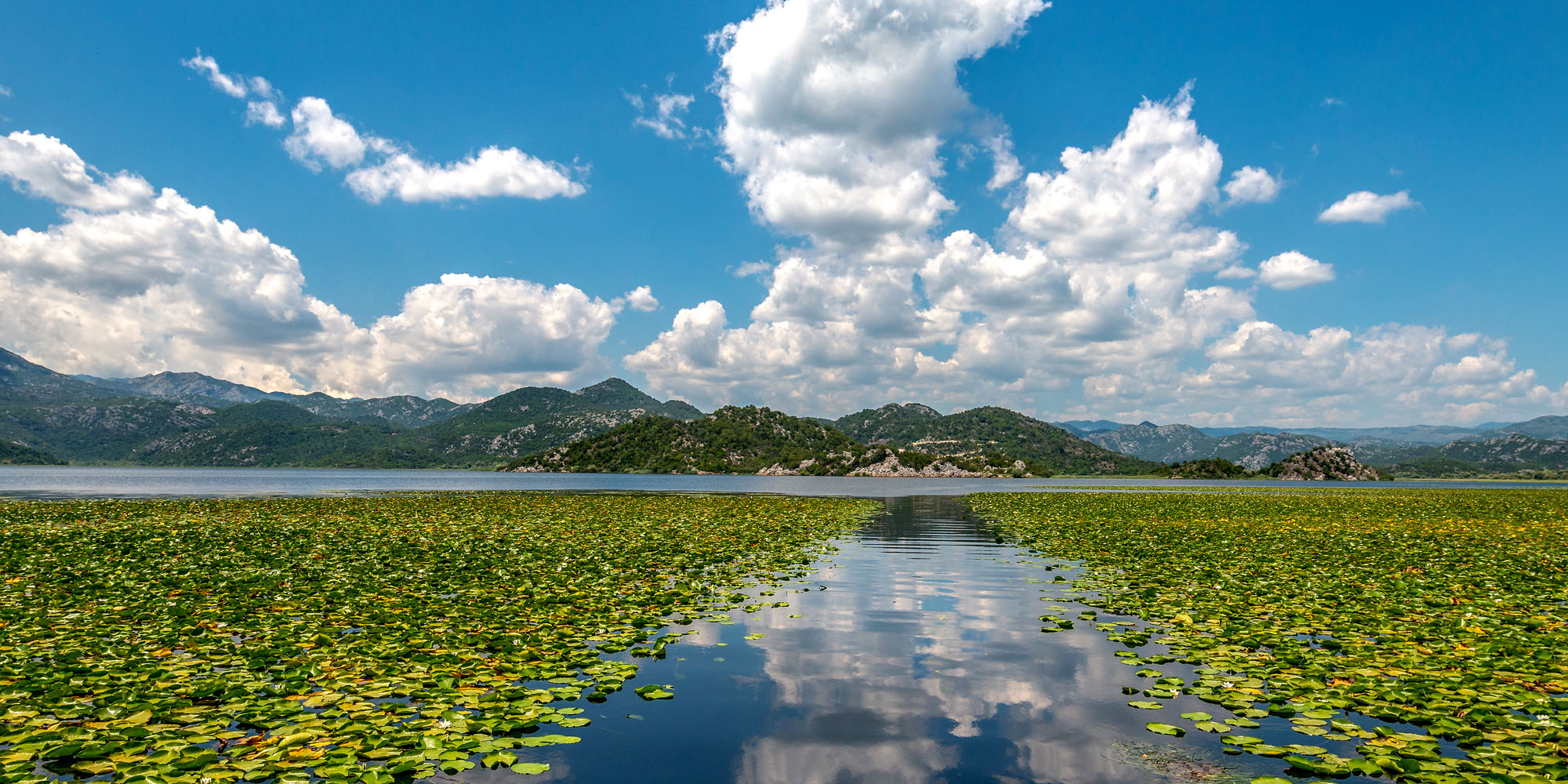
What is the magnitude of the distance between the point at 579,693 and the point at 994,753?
7162mm

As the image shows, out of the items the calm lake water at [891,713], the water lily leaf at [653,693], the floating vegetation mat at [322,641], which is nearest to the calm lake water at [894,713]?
the calm lake water at [891,713]

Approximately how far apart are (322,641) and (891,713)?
1281 cm

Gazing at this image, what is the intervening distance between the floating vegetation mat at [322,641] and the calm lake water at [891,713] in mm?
1075

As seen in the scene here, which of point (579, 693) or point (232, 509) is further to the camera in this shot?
point (232, 509)

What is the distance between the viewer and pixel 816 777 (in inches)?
389

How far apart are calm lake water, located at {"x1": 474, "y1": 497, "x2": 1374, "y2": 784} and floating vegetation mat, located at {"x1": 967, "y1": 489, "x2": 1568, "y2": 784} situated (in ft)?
2.36

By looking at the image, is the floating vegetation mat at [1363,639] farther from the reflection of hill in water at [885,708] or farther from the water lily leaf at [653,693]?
the water lily leaf at [653,693]

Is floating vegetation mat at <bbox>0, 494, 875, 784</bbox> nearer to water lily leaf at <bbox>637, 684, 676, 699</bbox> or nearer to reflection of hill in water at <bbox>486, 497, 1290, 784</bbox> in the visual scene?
water lily leaf at <bbox>637, 684, 676, 699</bbox>

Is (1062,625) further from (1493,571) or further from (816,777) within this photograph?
(1493,571)

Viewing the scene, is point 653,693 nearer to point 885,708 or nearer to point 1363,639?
point 885,708

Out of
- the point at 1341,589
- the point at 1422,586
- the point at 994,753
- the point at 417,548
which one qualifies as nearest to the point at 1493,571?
the point at 1422,586

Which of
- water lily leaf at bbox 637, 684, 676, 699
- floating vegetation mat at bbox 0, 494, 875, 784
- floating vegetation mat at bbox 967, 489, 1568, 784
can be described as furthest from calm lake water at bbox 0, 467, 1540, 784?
floating vegetation mat at bbox 0, 494, 875, 784

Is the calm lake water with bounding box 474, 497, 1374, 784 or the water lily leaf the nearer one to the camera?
the calm lake water with bounding box 474, 497, 1374, 784

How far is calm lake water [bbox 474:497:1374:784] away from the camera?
1007 centimetres
